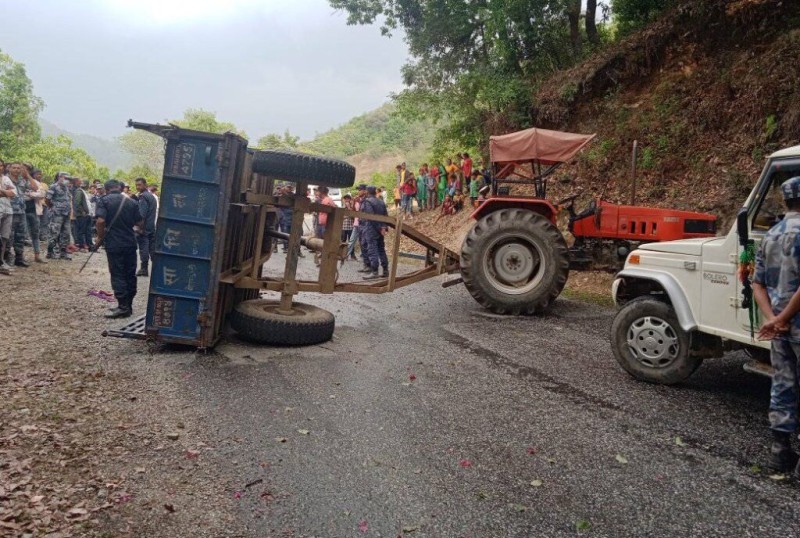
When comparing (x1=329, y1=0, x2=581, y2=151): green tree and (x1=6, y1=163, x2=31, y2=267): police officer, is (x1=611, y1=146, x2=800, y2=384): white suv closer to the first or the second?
(x1=6, y1=163, x2=31, y2=267): police officer

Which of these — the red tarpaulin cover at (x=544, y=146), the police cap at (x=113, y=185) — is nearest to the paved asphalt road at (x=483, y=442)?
the red tarpaulin cover at (x=544, y=146)

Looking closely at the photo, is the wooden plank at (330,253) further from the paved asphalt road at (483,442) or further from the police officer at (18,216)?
the police officer at (18,216)

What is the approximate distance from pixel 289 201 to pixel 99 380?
2.53m

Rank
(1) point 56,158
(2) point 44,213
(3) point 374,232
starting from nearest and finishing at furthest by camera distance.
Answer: (3) point 374,232 → (2) point 44,213 → (1) point 56,158

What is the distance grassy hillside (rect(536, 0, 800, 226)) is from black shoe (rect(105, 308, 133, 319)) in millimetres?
10149

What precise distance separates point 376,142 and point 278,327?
56.1 metres

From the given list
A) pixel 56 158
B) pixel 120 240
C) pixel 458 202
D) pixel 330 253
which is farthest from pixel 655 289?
pixel 56 158

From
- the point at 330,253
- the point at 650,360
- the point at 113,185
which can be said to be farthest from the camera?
the point at 113,185

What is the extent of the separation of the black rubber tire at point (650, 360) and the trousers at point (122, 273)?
19.5 feet

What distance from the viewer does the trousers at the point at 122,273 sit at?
7262 mm

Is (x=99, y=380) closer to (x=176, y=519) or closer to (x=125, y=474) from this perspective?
(x=125, y=474)

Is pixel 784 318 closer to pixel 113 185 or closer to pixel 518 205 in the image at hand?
pixel 518 205

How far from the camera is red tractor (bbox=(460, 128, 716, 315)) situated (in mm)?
7680

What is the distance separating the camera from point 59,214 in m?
12.4
